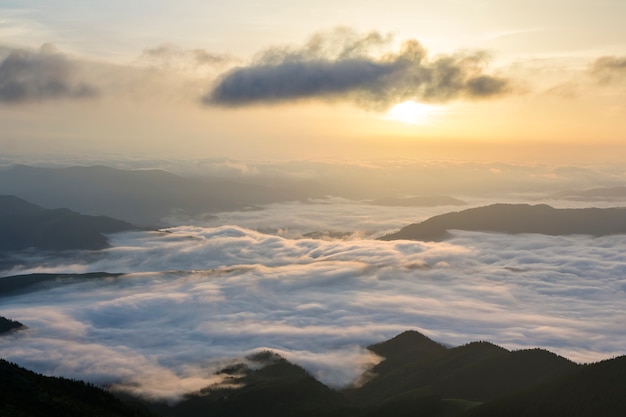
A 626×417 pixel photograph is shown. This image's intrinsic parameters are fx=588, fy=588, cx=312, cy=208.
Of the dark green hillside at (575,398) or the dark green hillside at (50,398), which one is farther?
the dark green hillside at (575,398)

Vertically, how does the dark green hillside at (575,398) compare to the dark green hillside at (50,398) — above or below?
below

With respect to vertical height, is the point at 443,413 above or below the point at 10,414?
below

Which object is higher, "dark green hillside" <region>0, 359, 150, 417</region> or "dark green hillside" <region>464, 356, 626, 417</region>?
"dark green hillside" <region>0, 359, 150, 417</region>

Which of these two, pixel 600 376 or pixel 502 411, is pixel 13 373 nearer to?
pixel 502 411

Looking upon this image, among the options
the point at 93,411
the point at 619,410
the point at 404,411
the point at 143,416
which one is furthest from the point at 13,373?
the point at 619,410

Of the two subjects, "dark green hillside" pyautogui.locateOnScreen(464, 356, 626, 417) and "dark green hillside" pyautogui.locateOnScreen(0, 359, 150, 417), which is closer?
"dark green hillside" pyautogui.locateOnScreen(0, 359, 150, 417)

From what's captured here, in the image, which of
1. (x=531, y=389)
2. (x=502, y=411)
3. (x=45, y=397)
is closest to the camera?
(x=45, y=397)

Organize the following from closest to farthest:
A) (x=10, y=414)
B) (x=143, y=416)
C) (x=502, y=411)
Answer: (x=10, y=414), (x=143, y=416), (x=502, y=411)
